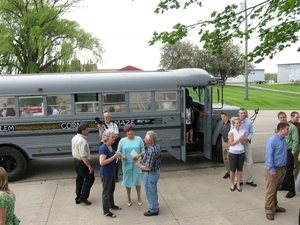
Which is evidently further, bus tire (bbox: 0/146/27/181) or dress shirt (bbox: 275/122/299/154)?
bus tire (bbox: 0/146/27/181)

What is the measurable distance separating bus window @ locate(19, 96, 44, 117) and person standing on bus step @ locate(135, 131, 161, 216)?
3349mm

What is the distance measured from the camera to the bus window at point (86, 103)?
7653mm

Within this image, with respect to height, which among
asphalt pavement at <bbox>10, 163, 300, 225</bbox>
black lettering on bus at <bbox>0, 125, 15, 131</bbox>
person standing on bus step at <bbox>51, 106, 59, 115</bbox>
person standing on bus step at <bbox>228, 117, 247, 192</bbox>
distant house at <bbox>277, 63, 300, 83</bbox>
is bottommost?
asphalt pavement at <bbox>10, 163, 300, 225</bbox>

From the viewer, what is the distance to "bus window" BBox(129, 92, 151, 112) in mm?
7855

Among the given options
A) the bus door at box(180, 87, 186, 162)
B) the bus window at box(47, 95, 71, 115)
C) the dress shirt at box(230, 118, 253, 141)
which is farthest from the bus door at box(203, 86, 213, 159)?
the bus window at box(47, 95, 71, 115)

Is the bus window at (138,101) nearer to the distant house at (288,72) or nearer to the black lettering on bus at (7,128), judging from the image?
the black lettering on bus at (7,128)

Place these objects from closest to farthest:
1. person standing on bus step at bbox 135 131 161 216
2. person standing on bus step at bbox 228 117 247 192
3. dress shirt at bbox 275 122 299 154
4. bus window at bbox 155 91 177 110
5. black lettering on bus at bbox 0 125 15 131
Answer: person standing on bus step at bbox 135 131 161 216 < dress shirt at bbox 275 122 299 154 < person standing on bus step at bbox 228 117 247 192 < black lettering on bus at bbox 0 125 15 131 < bus window at bbox 155 91 177 110

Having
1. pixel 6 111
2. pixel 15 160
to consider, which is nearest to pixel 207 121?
pixel 15 160

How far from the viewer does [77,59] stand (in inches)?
1211

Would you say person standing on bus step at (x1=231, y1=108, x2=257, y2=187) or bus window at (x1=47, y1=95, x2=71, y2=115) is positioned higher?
bus window at (x1=47, y1=95, x2=71, y2=115)

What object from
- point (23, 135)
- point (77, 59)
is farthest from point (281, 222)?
point (77, 59)

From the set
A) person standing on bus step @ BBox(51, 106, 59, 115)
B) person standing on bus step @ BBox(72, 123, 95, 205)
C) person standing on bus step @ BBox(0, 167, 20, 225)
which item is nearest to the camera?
person standing on bus step @ BBox(0, 167, 20, 225)

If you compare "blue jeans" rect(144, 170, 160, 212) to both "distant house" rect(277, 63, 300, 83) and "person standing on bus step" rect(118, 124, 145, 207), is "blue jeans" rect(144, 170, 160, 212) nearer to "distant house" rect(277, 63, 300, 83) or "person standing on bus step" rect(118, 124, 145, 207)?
"person standing on bus step" rect(118, 124, 145, 207)

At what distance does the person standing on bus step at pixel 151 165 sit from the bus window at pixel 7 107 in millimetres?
3758
